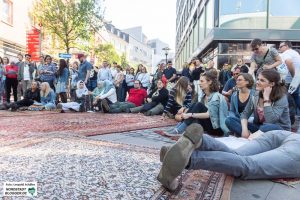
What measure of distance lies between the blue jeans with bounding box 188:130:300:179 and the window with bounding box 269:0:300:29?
54.5 ft

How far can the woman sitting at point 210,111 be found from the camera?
571cm

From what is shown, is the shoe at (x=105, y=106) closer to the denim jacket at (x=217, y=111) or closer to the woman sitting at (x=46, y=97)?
the woman sitting at (x=46, y=97)

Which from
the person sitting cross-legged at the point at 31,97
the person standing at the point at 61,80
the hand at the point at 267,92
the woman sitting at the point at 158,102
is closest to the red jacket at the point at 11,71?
the person sitting cross-legged at the point at 31,97

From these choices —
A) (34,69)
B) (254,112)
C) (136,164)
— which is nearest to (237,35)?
(34,69)

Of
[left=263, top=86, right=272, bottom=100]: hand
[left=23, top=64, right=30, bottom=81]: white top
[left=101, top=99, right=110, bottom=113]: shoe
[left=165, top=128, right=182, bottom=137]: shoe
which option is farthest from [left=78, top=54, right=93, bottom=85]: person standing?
[left=263, top=86, right=272, bottom=100]: hand

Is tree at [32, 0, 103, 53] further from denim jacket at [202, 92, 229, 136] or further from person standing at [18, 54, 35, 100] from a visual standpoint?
denim jacket at [202, 92, 229, 136]

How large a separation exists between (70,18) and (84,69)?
12.7 m

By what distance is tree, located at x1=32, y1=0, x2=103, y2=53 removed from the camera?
23.1m

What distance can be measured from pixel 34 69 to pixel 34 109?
3.01 metres

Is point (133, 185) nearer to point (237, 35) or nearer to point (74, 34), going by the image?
point (237, 35)

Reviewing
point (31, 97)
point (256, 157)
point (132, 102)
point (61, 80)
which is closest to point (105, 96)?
point (132, 102)

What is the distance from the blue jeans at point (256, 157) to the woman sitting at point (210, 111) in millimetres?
2148

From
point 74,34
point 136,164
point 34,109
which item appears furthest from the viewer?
point 74,34

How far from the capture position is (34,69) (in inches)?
515
